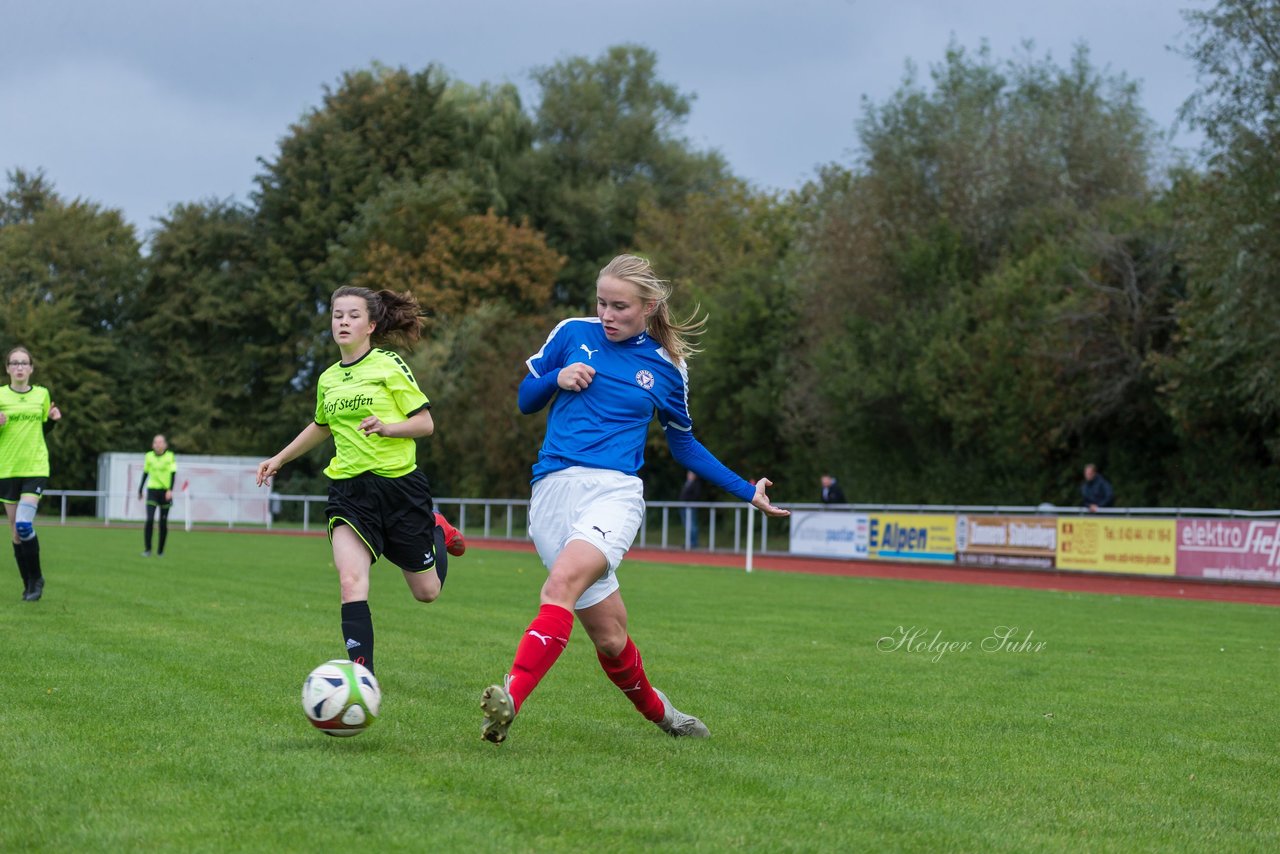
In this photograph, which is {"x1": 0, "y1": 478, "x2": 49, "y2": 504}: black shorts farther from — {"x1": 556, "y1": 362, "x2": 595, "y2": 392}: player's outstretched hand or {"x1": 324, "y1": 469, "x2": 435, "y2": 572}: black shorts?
{"x1": 556, "y1": 362, "x2": 595, "y2": 392}: player's outstretched hand

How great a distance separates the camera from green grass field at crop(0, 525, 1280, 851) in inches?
182

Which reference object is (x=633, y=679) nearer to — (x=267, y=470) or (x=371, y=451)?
(x=371, y=451)

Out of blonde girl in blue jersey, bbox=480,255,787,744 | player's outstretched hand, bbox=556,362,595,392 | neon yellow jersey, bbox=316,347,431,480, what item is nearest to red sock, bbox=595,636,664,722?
blonde girl in blue jersey, bbox=480,255,787,744

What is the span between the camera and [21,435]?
12.6 meters

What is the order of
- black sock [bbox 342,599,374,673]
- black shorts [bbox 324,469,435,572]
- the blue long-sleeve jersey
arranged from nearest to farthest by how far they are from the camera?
1. the blue long-sleeve jersey
2. black sock [bbox 342,599,374,673]
3. black shorts [bbox 324,469,435,572]

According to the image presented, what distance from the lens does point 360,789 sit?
5023 mm

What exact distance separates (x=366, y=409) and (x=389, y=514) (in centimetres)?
54

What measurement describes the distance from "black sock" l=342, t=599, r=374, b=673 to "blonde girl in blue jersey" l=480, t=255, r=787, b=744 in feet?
3.25

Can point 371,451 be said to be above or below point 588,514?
above

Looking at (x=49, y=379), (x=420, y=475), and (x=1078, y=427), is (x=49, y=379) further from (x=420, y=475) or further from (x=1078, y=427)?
(x=420, y=475)

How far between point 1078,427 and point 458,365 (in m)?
22.6

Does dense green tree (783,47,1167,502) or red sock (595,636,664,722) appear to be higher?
dense green tree (783,47,1167,502)

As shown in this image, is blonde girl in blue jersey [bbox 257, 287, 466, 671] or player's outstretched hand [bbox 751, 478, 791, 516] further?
blonde girl in blue jersey [bbox 257, 287, 466, 671]

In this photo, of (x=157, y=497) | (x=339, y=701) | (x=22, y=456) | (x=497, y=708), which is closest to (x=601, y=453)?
(x=497, y=708)
